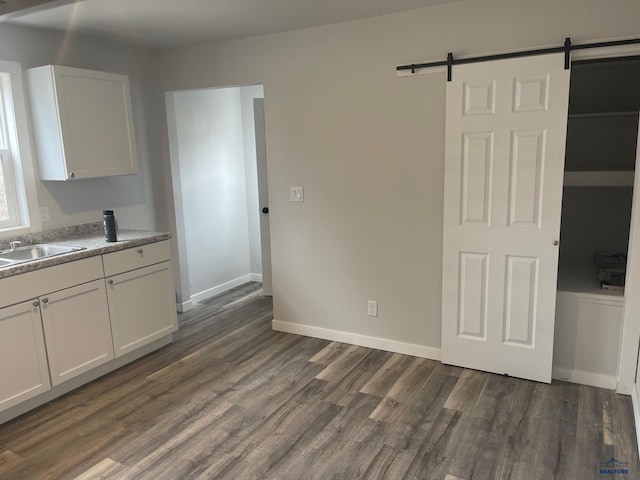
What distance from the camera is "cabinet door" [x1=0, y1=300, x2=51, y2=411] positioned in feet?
8.72

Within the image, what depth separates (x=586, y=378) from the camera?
3.03m

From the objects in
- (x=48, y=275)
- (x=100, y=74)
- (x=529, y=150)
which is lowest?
(x=48, y=275)

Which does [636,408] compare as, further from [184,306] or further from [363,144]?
[184,306]

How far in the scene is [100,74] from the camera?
3.45 m

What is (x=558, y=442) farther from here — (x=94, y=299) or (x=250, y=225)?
(x=250, y=225)

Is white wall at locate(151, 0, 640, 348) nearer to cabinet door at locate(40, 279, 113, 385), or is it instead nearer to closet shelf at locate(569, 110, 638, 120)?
closet shelf at locate(569, 110, 638, 120)

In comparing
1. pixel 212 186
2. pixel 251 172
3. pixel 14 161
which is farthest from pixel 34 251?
pixel 251 172

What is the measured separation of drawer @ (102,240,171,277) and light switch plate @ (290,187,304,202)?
1.02 metres

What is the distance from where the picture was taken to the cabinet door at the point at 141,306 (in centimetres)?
331

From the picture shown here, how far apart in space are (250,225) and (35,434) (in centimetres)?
323

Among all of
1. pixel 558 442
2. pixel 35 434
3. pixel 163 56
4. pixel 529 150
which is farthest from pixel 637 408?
pixel 163 56

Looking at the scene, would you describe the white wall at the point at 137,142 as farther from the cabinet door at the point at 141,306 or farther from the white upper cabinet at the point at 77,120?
the cabinet door at the point at 141,306

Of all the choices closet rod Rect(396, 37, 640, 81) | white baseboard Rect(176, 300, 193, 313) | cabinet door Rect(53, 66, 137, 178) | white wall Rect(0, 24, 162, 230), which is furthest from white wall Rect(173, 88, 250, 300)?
closet rod Rect(396, 37, 640, 81)

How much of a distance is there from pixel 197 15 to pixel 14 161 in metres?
1.60
